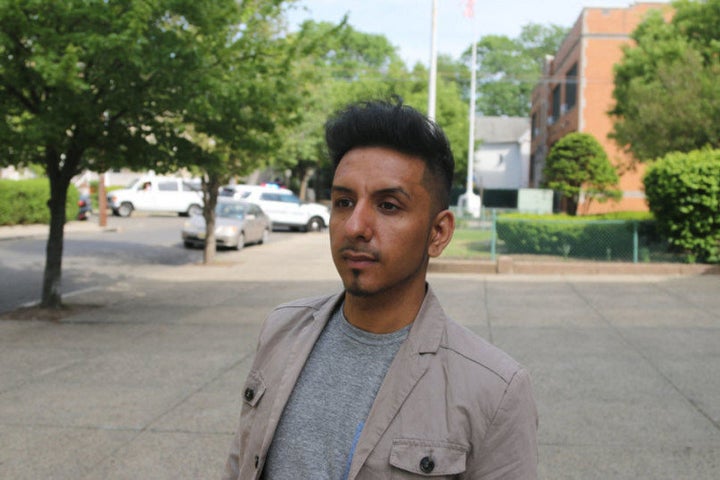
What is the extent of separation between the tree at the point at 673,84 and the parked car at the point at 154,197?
21.2 m

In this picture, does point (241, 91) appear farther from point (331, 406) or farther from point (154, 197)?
point (154, 197)

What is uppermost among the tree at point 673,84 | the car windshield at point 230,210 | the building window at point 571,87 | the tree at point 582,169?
the building window at point 571,87

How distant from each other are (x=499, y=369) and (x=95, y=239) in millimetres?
24536

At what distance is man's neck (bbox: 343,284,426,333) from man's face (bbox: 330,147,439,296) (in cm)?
3

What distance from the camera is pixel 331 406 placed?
6.03 ft

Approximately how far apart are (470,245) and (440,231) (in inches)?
694

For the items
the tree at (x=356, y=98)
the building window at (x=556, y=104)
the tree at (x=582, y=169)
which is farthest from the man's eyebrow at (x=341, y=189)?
the building window at (x=556, y=104)

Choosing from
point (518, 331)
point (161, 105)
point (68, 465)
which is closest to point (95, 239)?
point (161, 105)

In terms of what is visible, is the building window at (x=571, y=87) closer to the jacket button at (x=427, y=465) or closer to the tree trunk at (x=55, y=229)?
the tree trunk at (x=55, y=229)

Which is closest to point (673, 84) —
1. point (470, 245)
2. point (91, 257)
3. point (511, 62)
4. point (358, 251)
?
point (470, 245)

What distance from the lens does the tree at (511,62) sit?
90.5m

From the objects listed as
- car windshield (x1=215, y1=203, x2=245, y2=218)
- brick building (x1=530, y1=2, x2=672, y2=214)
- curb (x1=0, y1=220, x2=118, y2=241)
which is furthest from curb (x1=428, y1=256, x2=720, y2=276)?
curb (x1=0, y1=220, x2=118, y2=241)

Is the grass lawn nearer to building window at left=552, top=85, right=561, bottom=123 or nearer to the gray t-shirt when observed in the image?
the gray t-shirt

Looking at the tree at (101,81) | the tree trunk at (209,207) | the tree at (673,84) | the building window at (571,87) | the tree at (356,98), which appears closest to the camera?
the tree at (101,81)
